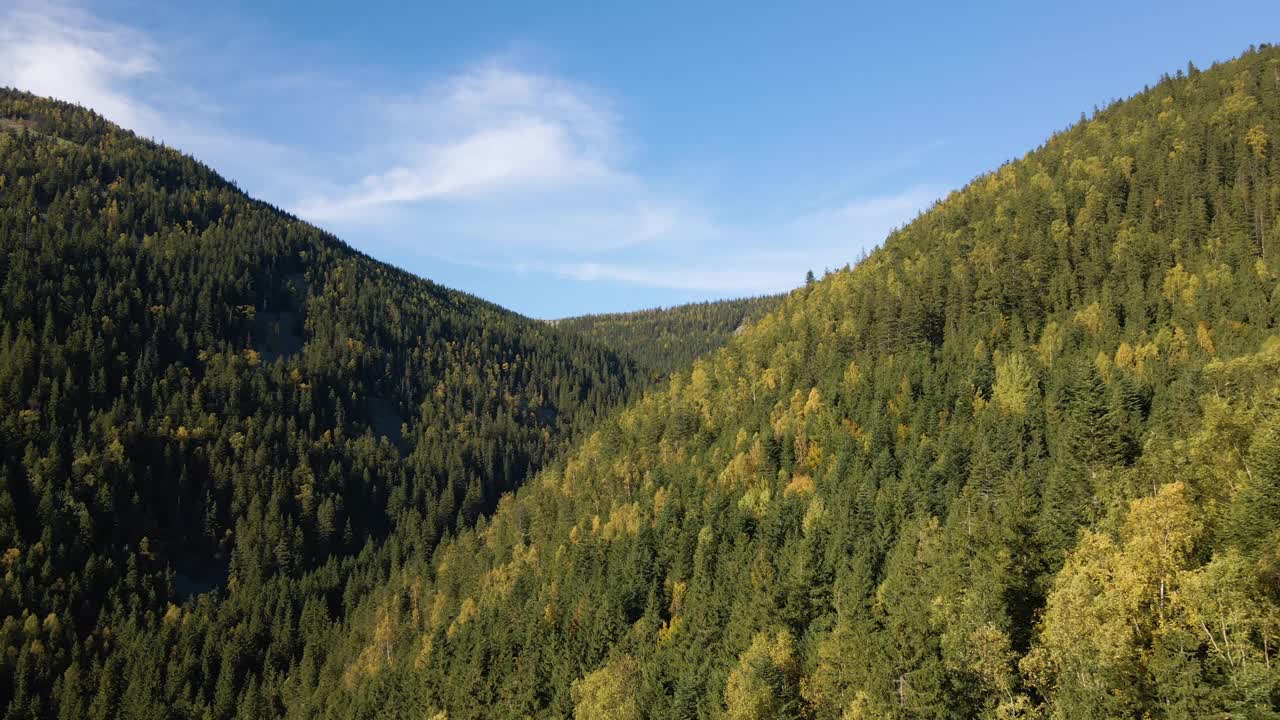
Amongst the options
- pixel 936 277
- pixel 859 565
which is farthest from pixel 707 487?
pixel 936 277

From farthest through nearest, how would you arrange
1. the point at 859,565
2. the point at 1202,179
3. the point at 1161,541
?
the point at 1202,179 → the point at 859,565 → the point at 1161,541

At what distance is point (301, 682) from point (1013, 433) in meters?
120

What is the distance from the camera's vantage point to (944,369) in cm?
12281

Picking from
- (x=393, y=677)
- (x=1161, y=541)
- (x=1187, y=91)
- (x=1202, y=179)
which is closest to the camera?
(x=1161, y=541)

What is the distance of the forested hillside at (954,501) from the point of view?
136ft

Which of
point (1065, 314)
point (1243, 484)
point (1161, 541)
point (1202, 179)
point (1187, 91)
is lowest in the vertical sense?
point (1161, 541)

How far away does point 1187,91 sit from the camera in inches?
7534

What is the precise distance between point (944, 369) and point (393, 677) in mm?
94362

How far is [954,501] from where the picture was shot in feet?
260

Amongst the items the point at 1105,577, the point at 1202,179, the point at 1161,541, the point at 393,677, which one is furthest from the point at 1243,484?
the point at 1202,179

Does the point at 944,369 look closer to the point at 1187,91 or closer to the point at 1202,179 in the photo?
the point at 1202,179

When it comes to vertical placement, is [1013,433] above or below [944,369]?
below

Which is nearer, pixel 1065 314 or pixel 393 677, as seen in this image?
pixel 393 677

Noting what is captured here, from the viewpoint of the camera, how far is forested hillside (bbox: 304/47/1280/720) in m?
41.5
